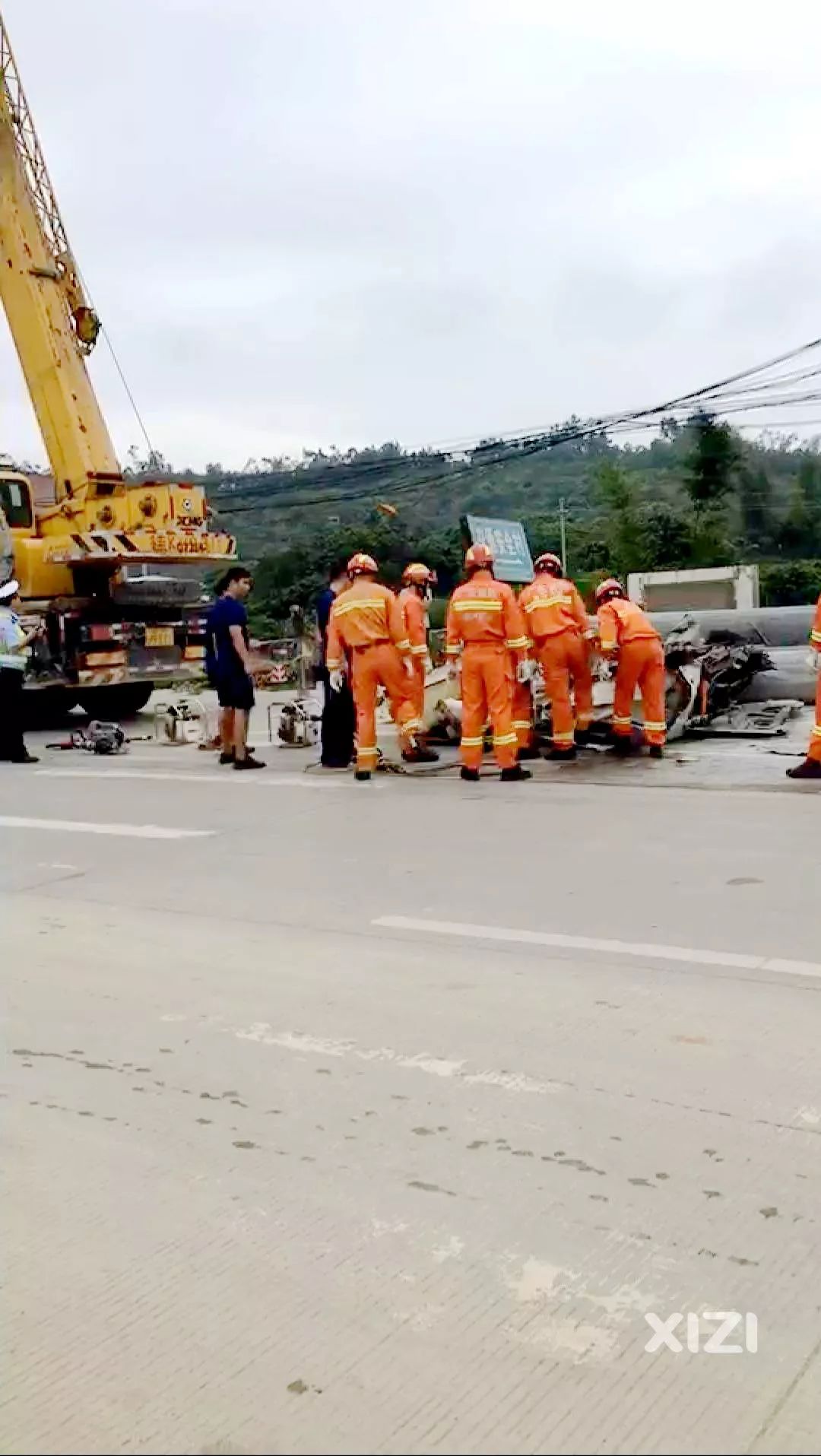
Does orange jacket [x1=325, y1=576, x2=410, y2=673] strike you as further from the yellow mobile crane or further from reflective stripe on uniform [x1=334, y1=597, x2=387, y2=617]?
the yellow mobile crane

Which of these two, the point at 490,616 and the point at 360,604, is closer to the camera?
the point at 490,616

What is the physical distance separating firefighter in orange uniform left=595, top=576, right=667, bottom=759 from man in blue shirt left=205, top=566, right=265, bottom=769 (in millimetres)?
3094

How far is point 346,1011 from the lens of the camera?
4391 millimetres

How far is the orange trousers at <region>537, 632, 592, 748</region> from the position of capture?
35.3 feet

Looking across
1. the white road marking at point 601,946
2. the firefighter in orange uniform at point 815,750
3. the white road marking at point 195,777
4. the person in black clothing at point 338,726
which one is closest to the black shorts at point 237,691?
the white road marking at point 195,777

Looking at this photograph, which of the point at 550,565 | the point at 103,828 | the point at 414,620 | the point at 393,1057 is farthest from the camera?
the point at 414,620

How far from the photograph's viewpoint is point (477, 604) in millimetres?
9930

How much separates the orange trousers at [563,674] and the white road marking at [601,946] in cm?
539

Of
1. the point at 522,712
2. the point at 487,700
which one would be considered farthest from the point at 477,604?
the point at 522,712

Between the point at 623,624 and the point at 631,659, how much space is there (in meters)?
0.30

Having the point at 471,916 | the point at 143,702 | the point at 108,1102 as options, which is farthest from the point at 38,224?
the point at 108,1102

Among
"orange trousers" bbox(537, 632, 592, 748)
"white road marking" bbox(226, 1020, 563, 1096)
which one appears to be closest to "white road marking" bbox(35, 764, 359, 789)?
"orange trousers" bbox(537, 632, 592, 748)

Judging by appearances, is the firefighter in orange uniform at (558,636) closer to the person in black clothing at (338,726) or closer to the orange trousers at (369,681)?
the orange trousers at (369,681)

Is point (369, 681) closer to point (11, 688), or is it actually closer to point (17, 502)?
point (11, 688)
